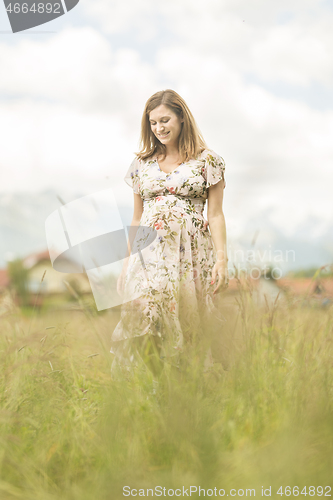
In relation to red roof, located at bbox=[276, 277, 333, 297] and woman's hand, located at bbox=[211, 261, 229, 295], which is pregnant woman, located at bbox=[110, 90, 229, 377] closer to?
woman's hand, located at bbox=[211, 261, 229, 295]

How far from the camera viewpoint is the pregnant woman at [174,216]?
203 cm

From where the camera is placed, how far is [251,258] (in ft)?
5.29

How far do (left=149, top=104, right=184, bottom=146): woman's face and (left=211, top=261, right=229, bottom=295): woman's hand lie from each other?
0.75 m

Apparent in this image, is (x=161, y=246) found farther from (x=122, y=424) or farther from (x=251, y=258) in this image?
(x=122, y=424)

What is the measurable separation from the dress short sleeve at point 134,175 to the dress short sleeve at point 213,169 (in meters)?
0.43

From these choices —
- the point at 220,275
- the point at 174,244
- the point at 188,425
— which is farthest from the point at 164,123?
the point at 188,425

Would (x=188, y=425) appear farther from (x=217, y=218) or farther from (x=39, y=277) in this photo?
(x=217, y=218)

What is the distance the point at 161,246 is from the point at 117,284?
1.73ft

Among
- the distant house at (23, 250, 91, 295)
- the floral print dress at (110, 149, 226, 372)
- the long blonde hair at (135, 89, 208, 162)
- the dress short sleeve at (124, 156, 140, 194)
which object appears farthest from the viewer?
the dress short sleeve at (124, 156, 140, 194)

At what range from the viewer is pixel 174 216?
2.16m

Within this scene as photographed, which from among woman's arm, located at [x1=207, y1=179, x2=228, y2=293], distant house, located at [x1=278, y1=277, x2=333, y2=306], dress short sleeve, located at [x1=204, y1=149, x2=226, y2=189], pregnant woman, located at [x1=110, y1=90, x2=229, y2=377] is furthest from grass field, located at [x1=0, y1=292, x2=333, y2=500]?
dress short sleeve, located at [x1=204, y1=149, x2=226, y2=189]

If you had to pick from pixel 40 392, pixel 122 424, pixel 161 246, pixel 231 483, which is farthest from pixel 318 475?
pixel 161 246

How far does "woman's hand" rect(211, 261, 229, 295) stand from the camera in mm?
2070

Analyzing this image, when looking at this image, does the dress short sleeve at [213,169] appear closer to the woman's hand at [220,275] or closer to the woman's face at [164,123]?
the woman's face at [164,123]
